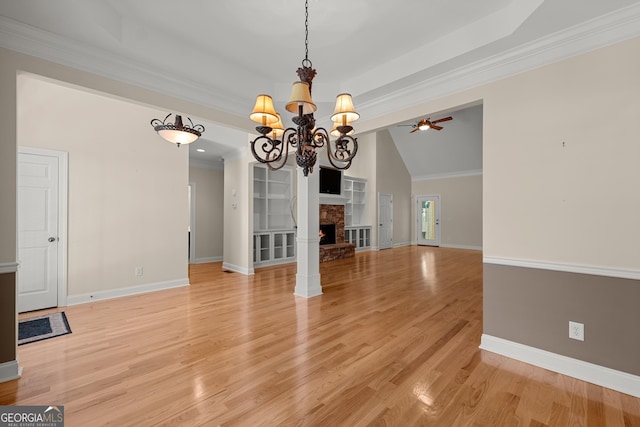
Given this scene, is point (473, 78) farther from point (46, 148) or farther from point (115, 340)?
point (46, 148)

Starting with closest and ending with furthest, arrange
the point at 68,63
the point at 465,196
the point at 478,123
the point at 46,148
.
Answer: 1. the point at 68,63
2. the point at 46,148
3. the point at 478,123
4. the point at 465,196

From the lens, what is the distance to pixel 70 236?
390cm

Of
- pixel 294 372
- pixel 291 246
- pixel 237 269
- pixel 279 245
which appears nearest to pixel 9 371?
pixel 294 372

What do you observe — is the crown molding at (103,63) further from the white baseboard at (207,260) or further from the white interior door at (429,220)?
the white interior door at (429,220)

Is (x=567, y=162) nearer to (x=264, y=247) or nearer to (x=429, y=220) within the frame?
(x=264, y=247)

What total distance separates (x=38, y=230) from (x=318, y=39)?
4.33 metres

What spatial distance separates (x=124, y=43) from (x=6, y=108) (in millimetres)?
1017

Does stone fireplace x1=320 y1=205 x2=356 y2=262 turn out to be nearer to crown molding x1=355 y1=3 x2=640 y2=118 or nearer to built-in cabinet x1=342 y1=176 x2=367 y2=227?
built-in cabinet x1=342 y1=176 x2=367 y2=227

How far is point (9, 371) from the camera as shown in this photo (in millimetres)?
2109

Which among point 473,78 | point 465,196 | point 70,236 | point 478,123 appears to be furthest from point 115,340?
point 465,196

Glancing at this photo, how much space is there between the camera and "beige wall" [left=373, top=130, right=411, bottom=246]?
999 cm

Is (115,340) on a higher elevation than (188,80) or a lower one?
lower

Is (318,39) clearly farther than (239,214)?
No

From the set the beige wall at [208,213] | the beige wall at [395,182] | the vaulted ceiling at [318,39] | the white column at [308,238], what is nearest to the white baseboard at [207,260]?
the beige wall at [208,213]
